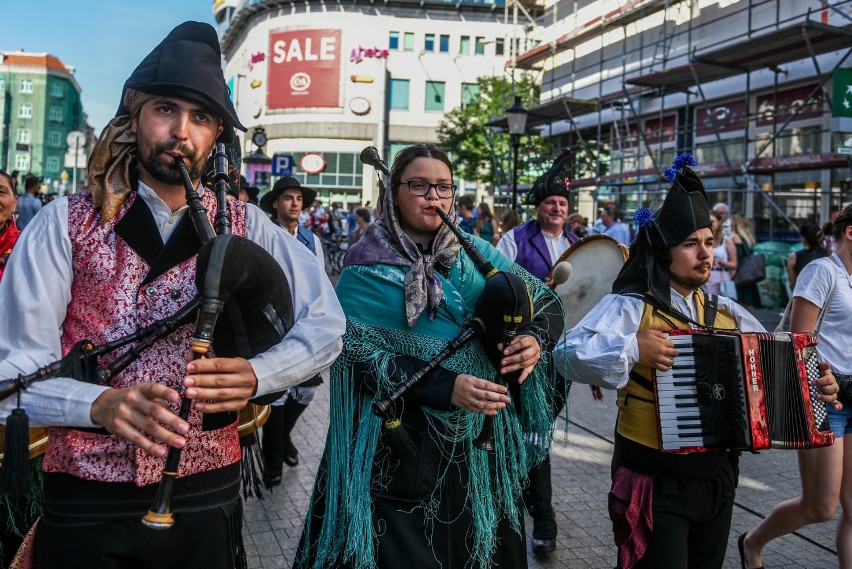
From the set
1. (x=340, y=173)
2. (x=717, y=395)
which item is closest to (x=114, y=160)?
(x=717, y=395)

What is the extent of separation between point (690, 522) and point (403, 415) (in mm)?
1234

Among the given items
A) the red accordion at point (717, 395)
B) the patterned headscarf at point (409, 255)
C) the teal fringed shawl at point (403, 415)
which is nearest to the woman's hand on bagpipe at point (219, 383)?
the teal fringed shawl at point (403, 415)

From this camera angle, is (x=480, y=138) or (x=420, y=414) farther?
(x=480, y=138)

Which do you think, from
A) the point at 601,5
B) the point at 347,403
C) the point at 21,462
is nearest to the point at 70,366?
the point at 21,462

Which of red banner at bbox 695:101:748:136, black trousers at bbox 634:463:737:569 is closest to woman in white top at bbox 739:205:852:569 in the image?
black trousers at bbox 634:463:737:569

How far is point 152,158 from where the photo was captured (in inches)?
88.0

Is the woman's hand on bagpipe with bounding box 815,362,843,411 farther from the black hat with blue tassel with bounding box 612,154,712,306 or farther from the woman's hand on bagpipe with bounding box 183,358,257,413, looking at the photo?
the woman's hand on bagpipe with bounding box 183,358,257,413

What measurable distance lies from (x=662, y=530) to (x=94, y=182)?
2382 millimetres

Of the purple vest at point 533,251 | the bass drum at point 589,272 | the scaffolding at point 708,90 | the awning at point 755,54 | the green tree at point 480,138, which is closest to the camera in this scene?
the bass drum at point 589,272

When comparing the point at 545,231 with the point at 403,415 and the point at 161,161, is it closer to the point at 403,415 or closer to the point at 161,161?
the point at 403,415

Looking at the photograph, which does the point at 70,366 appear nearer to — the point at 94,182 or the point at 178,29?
the point at 94,182

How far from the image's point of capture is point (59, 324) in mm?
2113

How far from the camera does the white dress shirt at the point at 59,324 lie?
192 centimetres

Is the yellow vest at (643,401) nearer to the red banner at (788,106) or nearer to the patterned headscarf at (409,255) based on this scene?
the patterned headscarf at (409,255)
